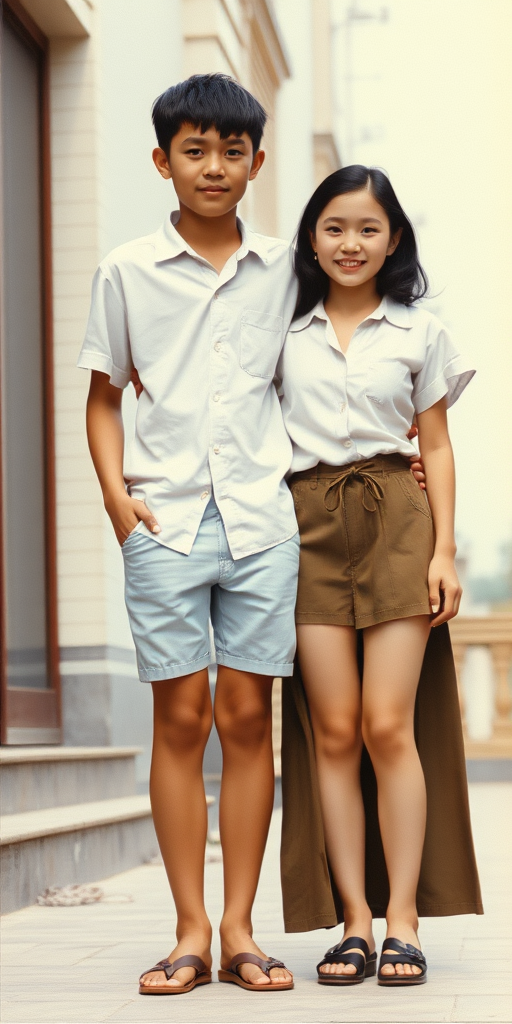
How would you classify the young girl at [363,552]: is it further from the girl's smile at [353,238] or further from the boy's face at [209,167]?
the boy's face at [209,167]

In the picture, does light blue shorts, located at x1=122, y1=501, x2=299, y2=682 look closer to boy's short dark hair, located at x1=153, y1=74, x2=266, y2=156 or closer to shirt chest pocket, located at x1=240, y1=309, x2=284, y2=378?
shirt chest pocket, located at x1=240, y1=309, x2=284, y2=378

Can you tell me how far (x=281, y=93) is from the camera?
1192 centimetres

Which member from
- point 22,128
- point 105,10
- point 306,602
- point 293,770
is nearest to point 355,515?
point 306,602

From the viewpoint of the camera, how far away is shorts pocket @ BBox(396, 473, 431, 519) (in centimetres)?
259

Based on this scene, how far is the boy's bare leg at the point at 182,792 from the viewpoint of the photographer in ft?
8.29

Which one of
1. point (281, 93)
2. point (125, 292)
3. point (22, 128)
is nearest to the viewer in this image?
point (125, 292)

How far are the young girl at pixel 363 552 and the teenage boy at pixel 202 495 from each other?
2.7 inches

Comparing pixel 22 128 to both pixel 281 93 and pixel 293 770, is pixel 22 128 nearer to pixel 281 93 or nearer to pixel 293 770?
pixel 293 770

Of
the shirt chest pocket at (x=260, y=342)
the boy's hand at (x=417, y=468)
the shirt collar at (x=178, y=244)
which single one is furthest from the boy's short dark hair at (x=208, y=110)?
the boy's hand at (x=417, y=468)

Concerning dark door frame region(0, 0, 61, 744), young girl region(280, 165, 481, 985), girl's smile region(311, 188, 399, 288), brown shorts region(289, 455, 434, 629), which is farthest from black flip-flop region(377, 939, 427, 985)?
dark door frame region(0, 0, 61, 744)

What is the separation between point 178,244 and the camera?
2.57 metres

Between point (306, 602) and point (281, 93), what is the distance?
10.1 m

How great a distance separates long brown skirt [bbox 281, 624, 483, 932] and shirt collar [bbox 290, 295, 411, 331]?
1.96 ft

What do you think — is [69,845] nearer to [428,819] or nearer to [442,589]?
[428,819]
